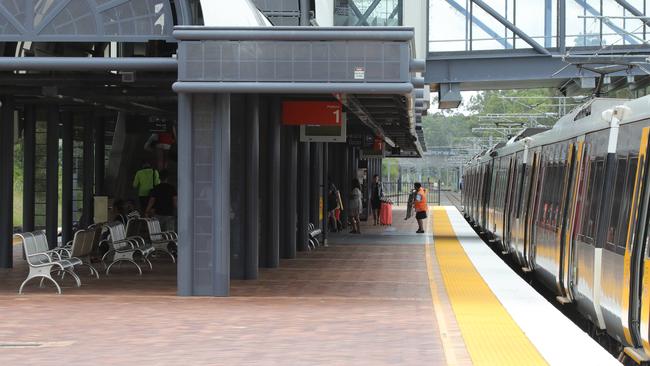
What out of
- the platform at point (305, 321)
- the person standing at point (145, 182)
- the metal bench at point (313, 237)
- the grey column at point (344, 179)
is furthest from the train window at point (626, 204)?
the grey column at point (344, 179)

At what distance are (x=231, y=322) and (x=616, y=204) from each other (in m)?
4.28

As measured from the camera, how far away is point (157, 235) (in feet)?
73.1

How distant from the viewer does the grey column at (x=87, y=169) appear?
2548 centimetres

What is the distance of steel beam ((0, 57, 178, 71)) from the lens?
15.1 metres

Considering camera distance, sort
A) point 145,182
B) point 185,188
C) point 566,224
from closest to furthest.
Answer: point 566,224 < point 185,188 < point 145,182

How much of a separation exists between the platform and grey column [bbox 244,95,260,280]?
0.36 meters

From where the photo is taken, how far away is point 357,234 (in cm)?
3391

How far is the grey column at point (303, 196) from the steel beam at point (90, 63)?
11.0 m

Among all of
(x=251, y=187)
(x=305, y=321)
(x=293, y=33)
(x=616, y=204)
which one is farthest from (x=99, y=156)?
(x=616, y=204)

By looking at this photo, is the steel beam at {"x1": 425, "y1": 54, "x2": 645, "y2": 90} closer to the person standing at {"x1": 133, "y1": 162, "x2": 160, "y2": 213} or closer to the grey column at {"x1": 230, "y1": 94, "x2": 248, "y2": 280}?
the person standing at {"x1": 133, "y1": 162, "x2": 160, "y2": 213}

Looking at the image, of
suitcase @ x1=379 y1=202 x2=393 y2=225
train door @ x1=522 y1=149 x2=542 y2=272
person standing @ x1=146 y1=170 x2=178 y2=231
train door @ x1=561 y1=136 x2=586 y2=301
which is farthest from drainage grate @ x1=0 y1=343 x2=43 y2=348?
suitcase @ x1=379 y1=202 x2=393 y2=225

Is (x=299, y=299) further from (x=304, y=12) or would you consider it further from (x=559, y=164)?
(x=304, y=12)

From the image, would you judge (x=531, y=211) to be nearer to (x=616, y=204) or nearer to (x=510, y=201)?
(x=510, y=201)

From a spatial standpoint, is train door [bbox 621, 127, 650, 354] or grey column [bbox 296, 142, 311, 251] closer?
train door [bbox 621, 127, 650, 354]
